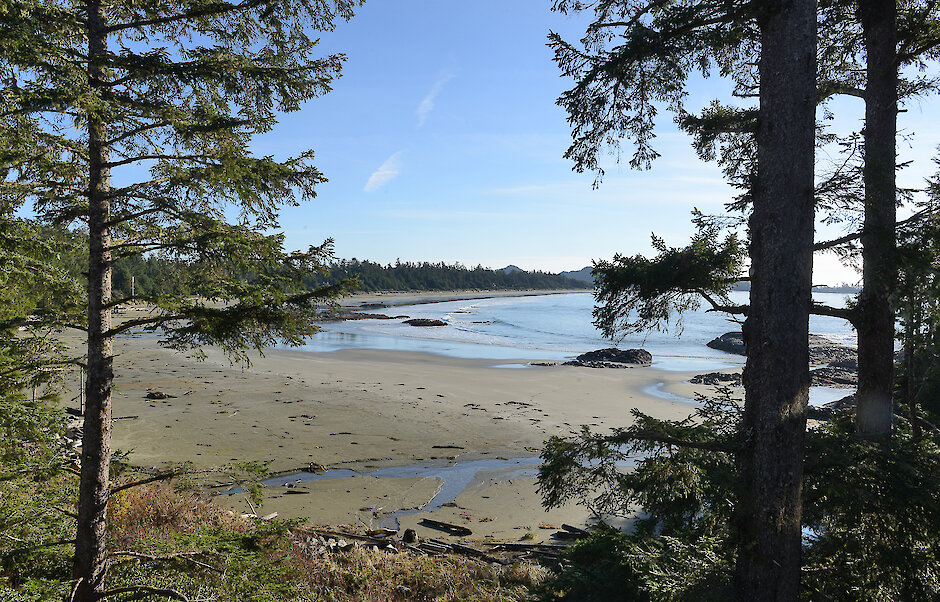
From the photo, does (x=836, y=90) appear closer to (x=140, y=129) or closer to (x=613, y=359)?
(x=140, y=129)

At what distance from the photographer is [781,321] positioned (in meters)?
4.28

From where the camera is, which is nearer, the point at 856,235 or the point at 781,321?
the point at 781,321

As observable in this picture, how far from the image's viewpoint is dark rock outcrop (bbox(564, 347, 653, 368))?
30766 millimetres

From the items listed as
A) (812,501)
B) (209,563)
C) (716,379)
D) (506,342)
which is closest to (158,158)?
(209,563)

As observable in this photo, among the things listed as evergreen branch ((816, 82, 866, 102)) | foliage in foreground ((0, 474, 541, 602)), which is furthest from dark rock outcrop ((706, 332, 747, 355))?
foliage in foreground ((0, 474, 541, 602))

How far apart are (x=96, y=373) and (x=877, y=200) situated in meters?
7.50

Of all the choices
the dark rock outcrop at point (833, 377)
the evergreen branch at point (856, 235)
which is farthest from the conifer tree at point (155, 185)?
the dark rock outcrop at point (833, 377)

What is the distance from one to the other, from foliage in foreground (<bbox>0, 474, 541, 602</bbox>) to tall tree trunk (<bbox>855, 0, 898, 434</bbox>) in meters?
4.97

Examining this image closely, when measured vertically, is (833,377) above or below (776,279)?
below

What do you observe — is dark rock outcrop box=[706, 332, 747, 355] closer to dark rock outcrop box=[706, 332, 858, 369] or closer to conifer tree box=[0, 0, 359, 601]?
dark rock outcrop box=[706, 332, 858, 369]

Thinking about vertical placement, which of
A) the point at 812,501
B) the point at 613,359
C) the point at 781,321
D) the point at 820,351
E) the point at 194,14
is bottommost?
the point at 613,359

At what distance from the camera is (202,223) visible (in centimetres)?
461

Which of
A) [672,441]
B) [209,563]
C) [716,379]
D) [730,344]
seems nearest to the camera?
[672,441]

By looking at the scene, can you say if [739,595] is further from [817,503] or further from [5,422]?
[5,422]
